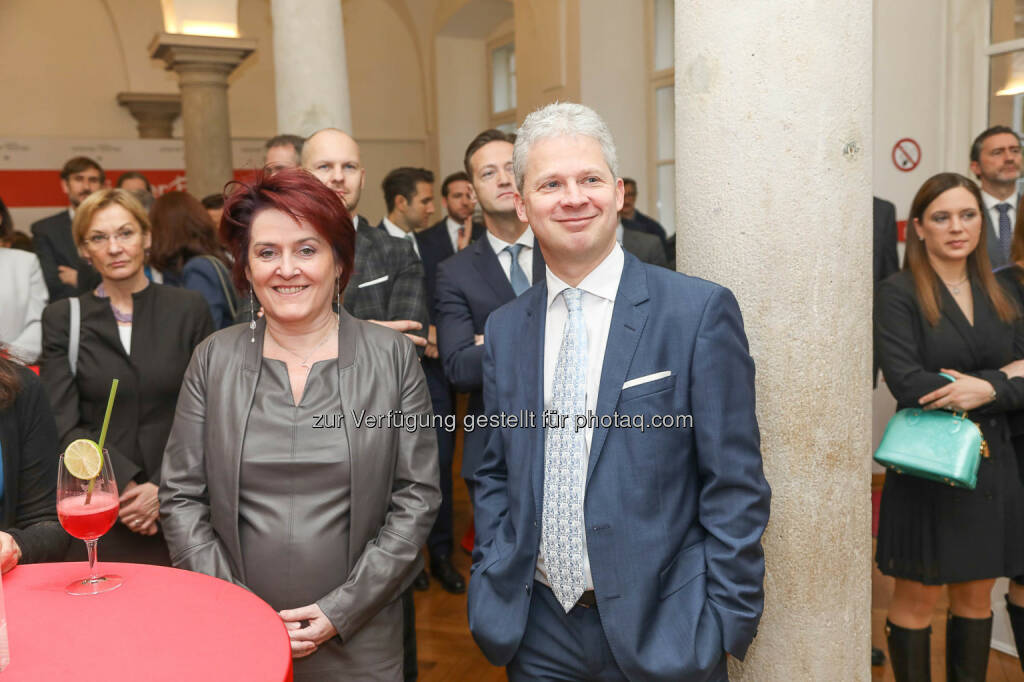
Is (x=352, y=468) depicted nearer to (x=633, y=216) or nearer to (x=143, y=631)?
(x=143, y=631)

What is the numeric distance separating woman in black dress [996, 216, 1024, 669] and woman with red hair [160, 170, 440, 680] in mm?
1981

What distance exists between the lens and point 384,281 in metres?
2.82

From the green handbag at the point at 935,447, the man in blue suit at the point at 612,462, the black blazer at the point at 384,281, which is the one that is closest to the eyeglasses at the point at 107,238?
the black blazer at the point at 384,281

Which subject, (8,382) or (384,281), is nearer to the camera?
(8,382)

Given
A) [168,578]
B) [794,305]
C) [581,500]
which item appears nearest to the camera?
[168,578]

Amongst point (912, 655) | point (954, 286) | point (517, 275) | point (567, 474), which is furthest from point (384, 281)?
point (912, 655)

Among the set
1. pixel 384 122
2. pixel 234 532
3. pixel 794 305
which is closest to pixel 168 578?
pixel 234 532

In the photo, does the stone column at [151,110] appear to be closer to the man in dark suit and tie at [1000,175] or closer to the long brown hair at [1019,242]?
the man in dark suit and tie at [1000,175]

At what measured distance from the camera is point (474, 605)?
1785mm

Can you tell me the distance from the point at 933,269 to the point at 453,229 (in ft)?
12.2

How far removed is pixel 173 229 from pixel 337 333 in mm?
2025

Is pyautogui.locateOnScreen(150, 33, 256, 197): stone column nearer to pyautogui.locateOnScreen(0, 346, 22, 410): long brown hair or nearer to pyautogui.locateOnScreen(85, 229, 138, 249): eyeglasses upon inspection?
pyautogui.locateOnScreen(85, 229, 138, 249): eyeglasses

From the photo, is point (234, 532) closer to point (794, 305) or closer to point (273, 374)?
point (273, 374)

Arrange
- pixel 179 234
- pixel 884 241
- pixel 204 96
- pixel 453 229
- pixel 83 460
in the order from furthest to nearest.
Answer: pixel 204 96 < pixel 453 229 < pixel 884 241 < pixel 179 234 < pixel 83 460
